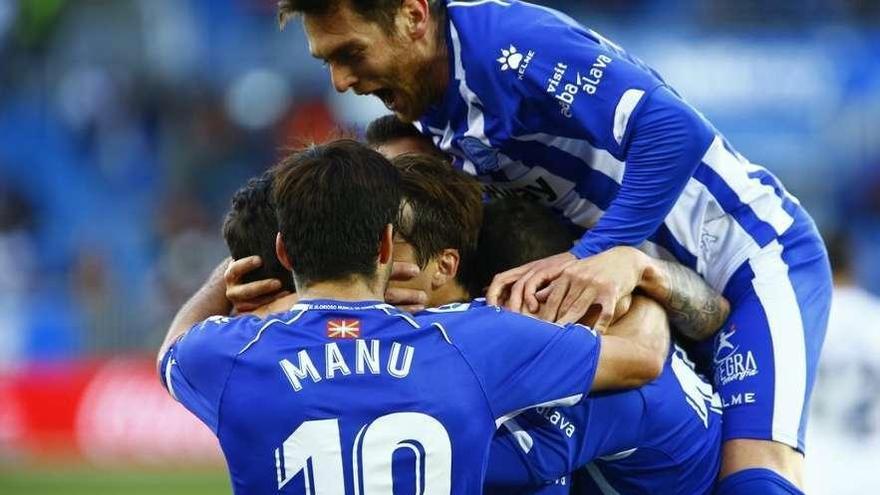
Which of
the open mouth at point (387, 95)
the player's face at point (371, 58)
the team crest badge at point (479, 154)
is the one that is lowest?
the team crest badge at point (479, 154)

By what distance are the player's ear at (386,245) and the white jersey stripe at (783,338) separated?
1728 mm

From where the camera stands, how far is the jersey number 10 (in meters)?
4.27

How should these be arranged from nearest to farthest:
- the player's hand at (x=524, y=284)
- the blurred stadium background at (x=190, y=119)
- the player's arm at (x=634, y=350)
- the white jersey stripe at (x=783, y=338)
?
the player's arm at (x=634, y=350) → the player's hand at (x=524, y=284) → the white jersey stripe at (x=783, y=338) → the blurred stadium background at (x=190, y=119)

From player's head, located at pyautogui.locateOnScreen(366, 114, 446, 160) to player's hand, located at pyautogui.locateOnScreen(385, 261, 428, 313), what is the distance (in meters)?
1.04

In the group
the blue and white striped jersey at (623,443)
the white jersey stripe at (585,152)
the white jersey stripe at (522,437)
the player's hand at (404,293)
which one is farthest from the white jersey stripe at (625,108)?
the white jersey stripe at (522,437)

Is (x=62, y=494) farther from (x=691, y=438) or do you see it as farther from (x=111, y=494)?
(x=691, y=438)

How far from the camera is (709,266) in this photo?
5.76 m

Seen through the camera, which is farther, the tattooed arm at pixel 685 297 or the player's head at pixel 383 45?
the player's head at pixel 383 45

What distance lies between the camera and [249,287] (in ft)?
16.1

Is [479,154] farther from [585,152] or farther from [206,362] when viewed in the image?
[206,362]

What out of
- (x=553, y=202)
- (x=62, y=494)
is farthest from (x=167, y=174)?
(x=553, y=202)

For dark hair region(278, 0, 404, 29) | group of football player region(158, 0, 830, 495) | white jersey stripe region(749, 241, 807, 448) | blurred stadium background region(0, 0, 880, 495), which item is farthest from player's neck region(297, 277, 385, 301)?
blurred stadium background region(0, 0, 880, 495)

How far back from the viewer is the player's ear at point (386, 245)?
4.37 meters

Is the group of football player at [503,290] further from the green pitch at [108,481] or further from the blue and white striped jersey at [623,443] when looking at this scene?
the green pitch at [108,481]
